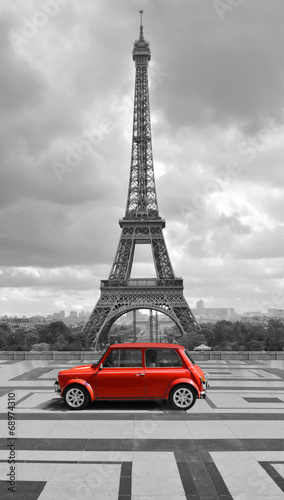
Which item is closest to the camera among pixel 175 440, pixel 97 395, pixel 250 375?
pixel 175 440

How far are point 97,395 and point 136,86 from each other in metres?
62.1

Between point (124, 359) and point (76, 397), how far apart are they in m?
1.46

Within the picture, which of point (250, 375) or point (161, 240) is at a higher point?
point (161, 240)

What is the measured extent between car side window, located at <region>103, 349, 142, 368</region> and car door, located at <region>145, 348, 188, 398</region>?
0.22 metres

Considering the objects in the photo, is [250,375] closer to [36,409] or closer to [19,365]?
[36,409]

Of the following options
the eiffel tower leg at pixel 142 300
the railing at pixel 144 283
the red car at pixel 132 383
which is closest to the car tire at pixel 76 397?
the red car at pixel 132 383

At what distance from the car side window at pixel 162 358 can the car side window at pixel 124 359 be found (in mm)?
225

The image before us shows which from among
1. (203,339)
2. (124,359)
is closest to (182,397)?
(124,359)

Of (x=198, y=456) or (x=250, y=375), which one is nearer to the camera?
(x=198, y=456)

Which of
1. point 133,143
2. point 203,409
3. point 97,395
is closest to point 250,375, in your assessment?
point 203,409

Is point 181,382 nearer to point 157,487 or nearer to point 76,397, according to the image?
point 76,397

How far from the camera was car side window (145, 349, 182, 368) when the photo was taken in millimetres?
10516

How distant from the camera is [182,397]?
1027 centimetres

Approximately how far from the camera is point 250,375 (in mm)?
15938
